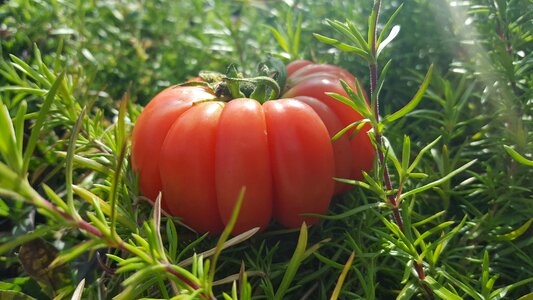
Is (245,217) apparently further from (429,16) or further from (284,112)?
(429,16)

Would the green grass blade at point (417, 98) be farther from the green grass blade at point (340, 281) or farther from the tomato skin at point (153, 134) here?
the tomato skin at point (153, 134)

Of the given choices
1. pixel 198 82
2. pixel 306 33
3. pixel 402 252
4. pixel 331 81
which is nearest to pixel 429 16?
pixel 306 33

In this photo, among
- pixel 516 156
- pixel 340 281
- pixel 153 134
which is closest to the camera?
pixel 340 281

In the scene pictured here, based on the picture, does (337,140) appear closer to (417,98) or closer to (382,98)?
(417,98)

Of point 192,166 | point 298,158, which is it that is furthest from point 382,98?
point 192,166

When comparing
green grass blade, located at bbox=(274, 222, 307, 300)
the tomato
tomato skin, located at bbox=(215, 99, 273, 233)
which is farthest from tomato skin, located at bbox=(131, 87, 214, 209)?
green grass blade, located at bbox=(274, 222, 307, 300)

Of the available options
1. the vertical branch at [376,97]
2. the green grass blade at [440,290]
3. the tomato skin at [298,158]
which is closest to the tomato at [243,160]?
the tomato skin at [298,158]

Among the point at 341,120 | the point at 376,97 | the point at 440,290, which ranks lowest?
the point at 440,290
